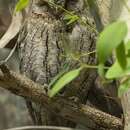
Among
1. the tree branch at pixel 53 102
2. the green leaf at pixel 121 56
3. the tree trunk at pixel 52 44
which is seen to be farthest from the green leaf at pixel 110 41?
the tree trunk at pixel 52 44

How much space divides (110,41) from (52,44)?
0.62 m

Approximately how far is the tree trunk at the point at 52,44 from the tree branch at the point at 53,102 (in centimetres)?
11

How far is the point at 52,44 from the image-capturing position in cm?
85

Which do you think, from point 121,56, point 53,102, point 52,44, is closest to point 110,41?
point 121,56

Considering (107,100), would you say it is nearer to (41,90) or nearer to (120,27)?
(41,90)

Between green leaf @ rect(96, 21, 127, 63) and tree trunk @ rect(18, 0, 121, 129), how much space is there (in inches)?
22.1

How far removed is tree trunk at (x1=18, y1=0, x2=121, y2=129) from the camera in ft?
2.71

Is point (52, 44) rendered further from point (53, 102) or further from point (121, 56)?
point (121, 56)

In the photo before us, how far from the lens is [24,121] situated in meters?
1.71

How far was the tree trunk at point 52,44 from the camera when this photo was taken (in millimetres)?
827

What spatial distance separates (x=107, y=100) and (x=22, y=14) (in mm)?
341

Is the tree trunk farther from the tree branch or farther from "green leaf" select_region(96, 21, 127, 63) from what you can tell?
"green leaf" select_region(96, 21, 127, 63)

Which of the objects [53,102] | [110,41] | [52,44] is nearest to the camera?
[110,41]

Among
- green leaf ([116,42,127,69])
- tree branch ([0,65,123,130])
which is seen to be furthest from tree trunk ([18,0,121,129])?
green leaf ([116,42,127,69])
